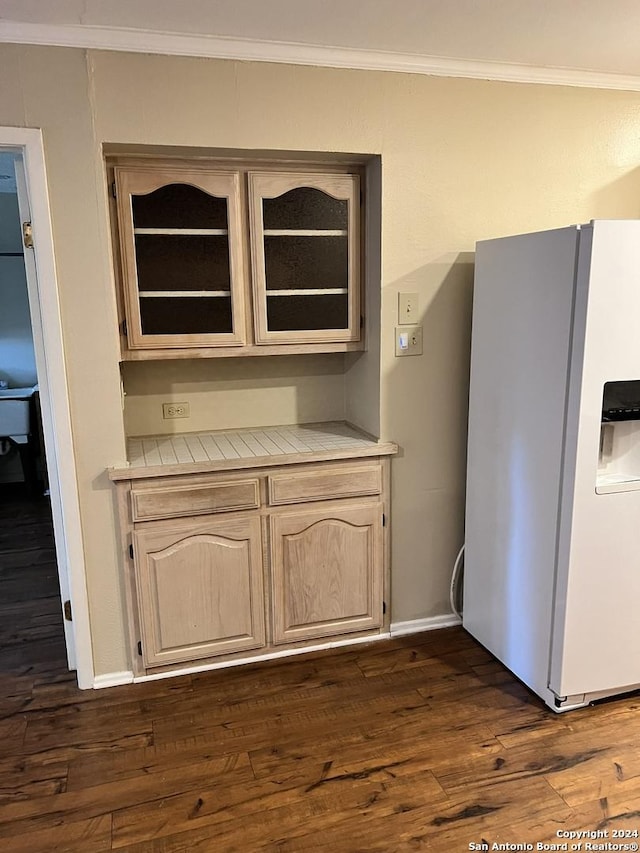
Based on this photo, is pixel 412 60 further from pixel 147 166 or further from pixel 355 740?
pixel 355 740

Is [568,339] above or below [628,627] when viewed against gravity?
above

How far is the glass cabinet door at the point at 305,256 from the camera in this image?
2.51m

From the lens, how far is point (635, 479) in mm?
2197

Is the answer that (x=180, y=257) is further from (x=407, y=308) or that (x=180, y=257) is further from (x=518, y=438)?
(x=518, y=438)

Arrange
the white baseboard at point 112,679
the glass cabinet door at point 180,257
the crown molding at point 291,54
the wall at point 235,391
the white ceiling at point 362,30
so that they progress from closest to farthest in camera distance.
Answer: the white ceiling at point 362,30 < the crown molding at point 291,54 < the glass cabinet door at point 180,257 < the white baseboard at point 112,679 < the wall at point 235,391

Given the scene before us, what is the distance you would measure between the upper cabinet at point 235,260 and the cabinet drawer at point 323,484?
1.75 feet

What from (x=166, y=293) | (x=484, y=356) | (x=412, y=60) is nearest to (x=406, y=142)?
(x=412, y=60)

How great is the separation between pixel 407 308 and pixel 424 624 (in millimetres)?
1434

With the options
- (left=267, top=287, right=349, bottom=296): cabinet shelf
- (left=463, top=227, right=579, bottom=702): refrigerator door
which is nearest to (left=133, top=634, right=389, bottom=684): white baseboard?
(left=463, top=227, right=579, bottom=702): refrigerator door

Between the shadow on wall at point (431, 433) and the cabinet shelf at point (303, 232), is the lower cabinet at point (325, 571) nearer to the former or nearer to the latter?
the shadow on wall at point (431, 433)

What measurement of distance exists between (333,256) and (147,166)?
0.80 metres

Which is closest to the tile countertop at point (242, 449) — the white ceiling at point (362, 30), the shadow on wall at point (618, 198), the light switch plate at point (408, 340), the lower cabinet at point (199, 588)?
the lower cabinet at point (199, 588)

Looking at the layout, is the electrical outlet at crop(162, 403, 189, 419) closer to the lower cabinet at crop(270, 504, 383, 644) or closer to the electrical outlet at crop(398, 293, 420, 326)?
the lower cabinet at crop(270, 504, 383, 644)

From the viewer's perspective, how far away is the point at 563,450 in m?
2.15
